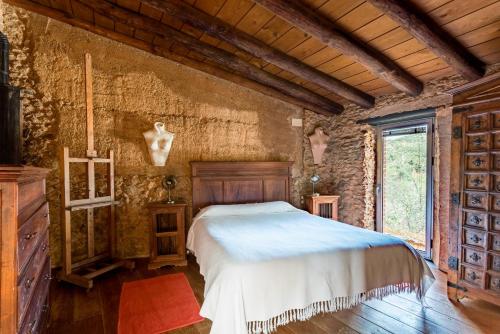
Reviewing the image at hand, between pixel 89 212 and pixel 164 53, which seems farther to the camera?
pixel 164 53

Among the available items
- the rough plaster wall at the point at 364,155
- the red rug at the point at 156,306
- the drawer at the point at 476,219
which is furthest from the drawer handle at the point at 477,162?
the red rug at the point at 156,306

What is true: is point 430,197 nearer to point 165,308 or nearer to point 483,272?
point 483,272

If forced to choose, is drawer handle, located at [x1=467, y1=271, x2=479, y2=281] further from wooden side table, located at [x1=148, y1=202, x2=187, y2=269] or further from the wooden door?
wooden side table, located at [x1=148, y1=202, x2=187, y2=269]

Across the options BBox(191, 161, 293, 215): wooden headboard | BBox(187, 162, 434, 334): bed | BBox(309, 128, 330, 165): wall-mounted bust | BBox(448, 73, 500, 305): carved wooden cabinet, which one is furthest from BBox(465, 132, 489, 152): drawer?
BBox(191, 161, 293, 215): wooden headboard

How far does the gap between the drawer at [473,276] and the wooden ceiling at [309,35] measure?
1.86 meters

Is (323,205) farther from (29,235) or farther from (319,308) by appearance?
(29,235)

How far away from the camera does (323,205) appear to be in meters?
4.23

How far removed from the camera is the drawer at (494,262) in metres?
2.09

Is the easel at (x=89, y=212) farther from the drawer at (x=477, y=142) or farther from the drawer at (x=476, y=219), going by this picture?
the drawer at (x=477, y=142)

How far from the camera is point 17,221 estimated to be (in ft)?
3.14

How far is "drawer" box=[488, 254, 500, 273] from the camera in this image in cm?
209

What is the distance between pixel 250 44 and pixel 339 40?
0.91 meters

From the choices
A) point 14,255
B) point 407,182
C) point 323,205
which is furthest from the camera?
point 323,205

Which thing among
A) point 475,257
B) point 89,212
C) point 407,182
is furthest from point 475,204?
point 89,212
